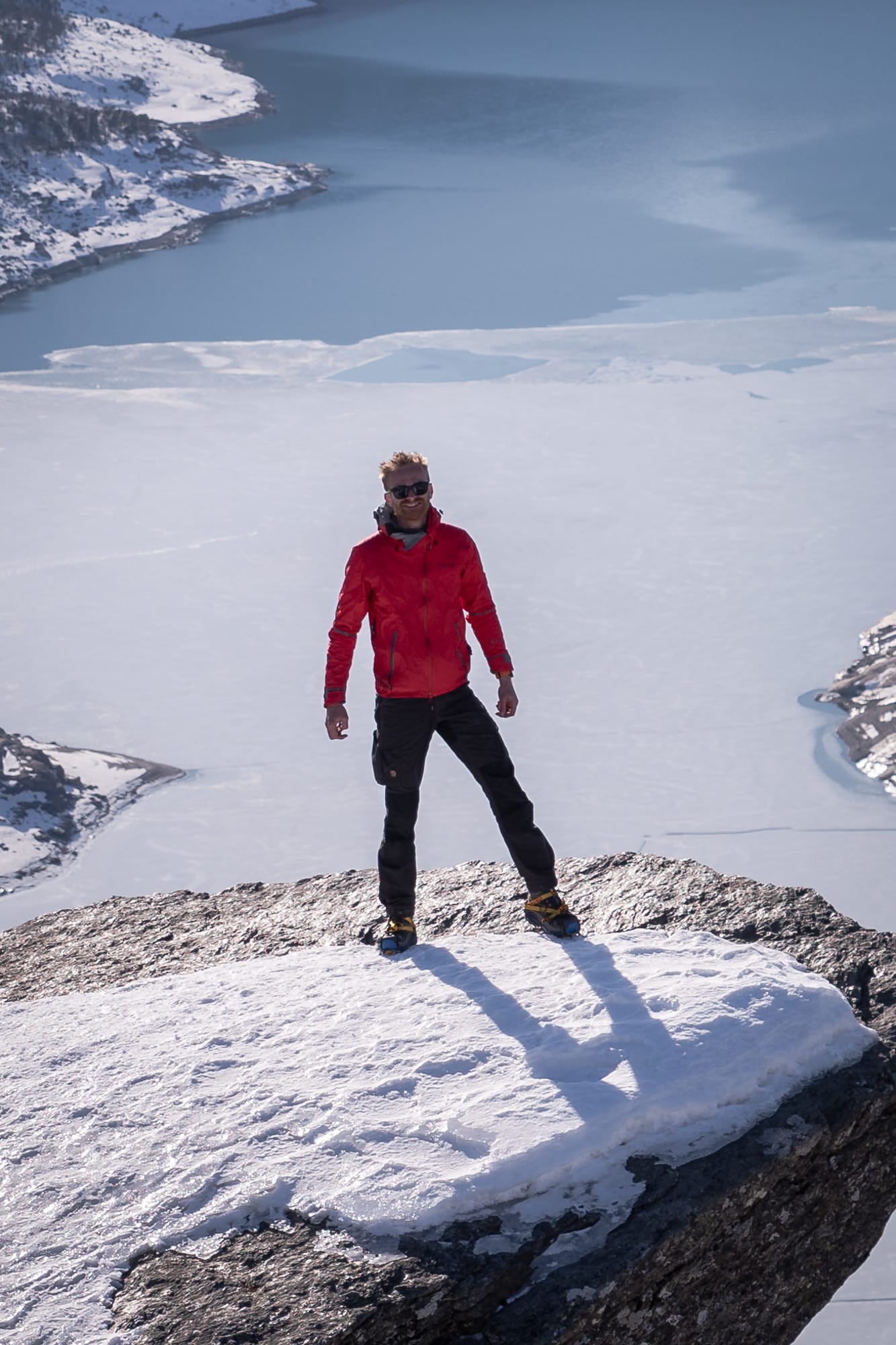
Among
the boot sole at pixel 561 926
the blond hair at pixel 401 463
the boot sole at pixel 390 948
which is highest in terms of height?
the blond hair at pixel 401 463

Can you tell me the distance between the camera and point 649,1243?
270 centimetres

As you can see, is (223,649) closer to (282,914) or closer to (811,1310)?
(282,914)

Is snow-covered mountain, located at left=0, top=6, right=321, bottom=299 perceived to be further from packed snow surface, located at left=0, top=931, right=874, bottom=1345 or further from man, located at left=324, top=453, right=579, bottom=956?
packed snow surface, located at left=0, top=931, right=874, bottom=1345

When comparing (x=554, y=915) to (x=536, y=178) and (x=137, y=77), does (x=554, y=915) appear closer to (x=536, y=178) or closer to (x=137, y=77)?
(x=536, y=178)

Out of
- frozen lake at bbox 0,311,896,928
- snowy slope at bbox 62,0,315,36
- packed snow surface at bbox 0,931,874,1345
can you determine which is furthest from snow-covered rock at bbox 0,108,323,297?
packed snow surface at bbox 0,931,874,1345

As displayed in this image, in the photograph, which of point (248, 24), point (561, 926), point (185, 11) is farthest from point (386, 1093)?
point (248, 24)

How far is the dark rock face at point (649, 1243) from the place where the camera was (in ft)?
8.33

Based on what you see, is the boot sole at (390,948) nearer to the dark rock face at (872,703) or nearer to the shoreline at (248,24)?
the dark rock face at (872,703)

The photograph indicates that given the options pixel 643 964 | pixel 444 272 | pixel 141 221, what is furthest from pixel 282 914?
pixel 141 221

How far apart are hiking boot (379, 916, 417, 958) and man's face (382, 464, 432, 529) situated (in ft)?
3.76

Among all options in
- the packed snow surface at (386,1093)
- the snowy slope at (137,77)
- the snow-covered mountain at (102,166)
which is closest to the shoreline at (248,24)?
the snowy slope at (137,77)

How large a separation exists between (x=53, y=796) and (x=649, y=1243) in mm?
6998

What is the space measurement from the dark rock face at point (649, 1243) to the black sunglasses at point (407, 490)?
136cm

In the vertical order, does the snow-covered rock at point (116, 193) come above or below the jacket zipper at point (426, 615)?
above
